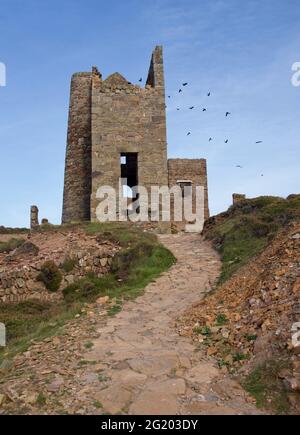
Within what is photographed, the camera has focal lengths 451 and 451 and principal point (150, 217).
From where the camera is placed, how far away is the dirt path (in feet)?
19.4

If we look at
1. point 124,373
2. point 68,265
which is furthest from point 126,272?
point 124,373

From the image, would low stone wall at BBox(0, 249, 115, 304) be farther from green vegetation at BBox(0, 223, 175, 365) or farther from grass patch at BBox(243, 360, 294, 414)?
grass patch at BBox(243, 360, 294, 414)

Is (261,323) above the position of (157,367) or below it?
above

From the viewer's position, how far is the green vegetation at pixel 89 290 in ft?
33.7

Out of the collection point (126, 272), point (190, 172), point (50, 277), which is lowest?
point (50, 277)

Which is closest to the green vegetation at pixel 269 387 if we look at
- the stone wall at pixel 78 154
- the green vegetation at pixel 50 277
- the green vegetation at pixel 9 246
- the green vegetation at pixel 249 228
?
the green vegetation at pixel 249 228

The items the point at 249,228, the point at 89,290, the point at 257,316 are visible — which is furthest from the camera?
the point at 249,228

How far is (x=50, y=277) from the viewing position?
1496 centimetres

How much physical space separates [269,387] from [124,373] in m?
2.17

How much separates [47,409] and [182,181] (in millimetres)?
21406

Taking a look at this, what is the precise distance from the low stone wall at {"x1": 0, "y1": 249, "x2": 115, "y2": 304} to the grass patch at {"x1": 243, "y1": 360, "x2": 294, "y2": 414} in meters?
9.18

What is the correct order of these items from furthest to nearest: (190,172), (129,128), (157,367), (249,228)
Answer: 1. (190,172)
2. (129,128)
3. (249,228)
4. (157,367)

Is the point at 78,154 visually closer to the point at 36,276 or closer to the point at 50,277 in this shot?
the point at 36,276
